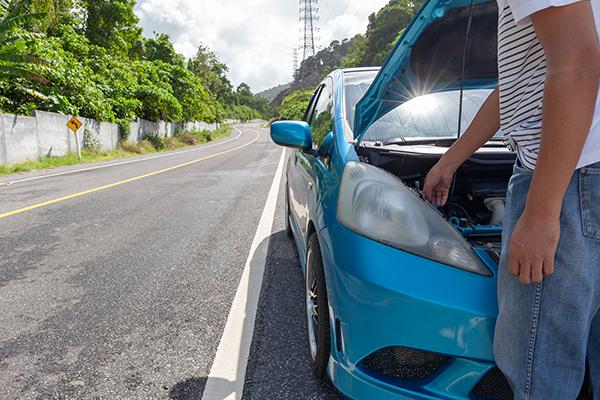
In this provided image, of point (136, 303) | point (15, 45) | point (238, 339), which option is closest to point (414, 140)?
point (238, 339)

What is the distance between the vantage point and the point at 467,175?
2197 millimetres

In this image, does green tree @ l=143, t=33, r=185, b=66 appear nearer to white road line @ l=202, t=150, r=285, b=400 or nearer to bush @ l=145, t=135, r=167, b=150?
bush @ l=145, t=135, r=167, b=150

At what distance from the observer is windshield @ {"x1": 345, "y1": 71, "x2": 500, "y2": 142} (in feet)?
7.48

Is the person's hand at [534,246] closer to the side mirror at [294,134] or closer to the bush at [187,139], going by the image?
the side mirror at [294,134]

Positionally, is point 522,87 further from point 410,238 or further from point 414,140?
point 414,140

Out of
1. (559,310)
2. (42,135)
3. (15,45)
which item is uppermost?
(15,45)

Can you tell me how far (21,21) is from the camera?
13.1m

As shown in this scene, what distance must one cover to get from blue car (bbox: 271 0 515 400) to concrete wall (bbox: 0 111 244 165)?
13348 millimetres

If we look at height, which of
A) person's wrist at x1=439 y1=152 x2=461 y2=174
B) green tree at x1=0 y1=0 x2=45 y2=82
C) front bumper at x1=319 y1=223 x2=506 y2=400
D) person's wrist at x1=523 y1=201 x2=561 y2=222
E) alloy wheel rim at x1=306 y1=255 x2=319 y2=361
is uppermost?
green tree at x1=0 y1=0 x2=45 y2=82

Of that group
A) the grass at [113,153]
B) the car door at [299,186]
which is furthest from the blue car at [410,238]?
the grass at [113,153]

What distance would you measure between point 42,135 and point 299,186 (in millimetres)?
14205

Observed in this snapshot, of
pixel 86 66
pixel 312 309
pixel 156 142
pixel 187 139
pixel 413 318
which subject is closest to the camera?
pixel 413 318

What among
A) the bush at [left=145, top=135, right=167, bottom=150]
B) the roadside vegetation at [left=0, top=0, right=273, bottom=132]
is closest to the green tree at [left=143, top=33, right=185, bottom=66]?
the roadside vegetation at [left=0, top=0, right=273, bottom=132]

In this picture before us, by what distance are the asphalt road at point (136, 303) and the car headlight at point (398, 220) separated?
2.85 feet
